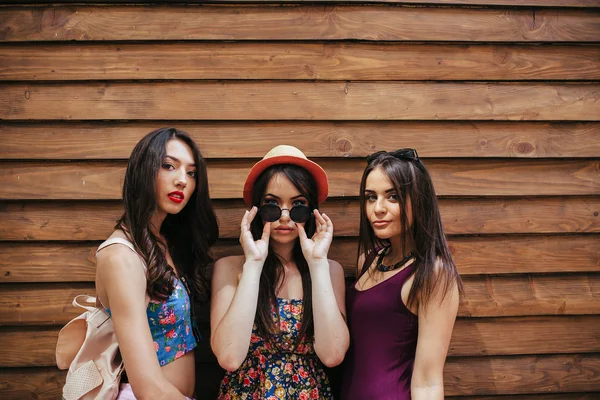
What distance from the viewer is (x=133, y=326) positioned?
2.00 metres

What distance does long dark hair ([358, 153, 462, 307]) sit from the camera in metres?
2.17

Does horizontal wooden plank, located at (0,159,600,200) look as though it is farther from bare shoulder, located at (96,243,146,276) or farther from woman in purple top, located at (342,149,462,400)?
bare shoulder, located at (96,243,146,276)

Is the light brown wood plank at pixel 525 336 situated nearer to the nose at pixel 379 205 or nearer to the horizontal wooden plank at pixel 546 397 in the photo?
the horizontal wooden plank at pixel 546 397

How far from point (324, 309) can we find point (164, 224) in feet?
3.36

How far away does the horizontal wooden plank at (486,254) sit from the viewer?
280 centimetres

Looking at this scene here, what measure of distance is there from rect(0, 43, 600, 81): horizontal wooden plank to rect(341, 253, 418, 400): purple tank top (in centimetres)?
134

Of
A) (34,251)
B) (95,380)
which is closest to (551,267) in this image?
(95,380)

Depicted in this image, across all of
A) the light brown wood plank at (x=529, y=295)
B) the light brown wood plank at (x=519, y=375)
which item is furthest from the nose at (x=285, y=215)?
the light brown wood plank at (x=519, y=375)

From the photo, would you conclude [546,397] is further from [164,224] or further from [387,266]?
[164,224]

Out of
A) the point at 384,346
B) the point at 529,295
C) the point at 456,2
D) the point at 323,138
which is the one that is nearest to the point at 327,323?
the point at 384,346

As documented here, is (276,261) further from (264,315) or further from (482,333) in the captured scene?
(482,333)

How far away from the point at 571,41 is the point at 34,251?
355 cm

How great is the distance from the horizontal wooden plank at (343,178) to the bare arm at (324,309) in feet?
1.86

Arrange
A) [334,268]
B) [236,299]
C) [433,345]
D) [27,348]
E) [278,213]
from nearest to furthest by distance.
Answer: [433,345] → [236,299] → [278,213] → [334,268] → [27,348]
